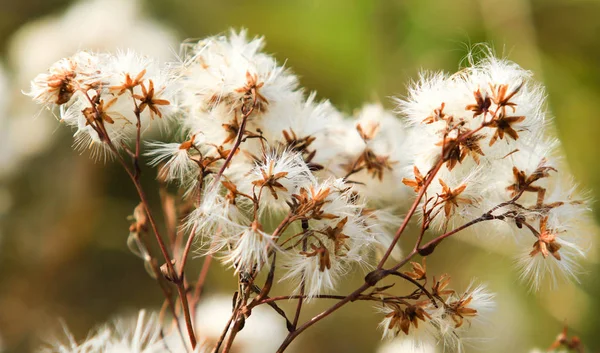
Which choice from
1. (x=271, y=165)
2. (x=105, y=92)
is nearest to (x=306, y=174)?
(x=271, y=165)

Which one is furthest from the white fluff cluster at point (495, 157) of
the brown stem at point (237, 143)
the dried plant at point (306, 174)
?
the brown stem at point (237, 143)

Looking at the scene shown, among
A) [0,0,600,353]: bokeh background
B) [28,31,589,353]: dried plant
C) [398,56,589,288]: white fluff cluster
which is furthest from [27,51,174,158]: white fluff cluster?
[0,0,600,353]: bokeh background

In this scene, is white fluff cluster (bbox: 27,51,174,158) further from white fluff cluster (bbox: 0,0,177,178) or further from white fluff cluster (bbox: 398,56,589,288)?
white fluff cluster (bbox: 0,0,177,178)

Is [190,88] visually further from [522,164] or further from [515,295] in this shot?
[515,295]

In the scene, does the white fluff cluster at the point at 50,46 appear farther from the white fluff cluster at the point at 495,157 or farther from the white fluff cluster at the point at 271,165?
the white fluff cluster at the point at 495,157

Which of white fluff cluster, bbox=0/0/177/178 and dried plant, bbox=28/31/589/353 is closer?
dried plant, bbox=28/31/589/353

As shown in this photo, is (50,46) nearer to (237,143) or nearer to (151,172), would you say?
(151,172)

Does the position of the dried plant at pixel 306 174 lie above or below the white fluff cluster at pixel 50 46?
below
